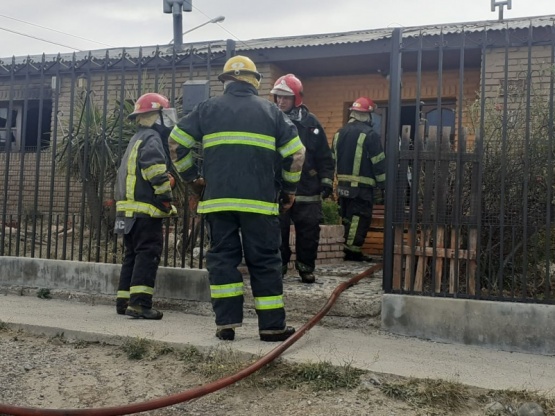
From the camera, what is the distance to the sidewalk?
3.69m

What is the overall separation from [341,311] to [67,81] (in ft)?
25.9

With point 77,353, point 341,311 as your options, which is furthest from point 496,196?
point 77,353

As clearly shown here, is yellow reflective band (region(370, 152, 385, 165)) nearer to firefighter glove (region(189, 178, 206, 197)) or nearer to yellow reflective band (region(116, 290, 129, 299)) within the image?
firefighter glove (region(189, 178, 206, 197))

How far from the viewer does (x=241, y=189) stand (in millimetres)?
4176

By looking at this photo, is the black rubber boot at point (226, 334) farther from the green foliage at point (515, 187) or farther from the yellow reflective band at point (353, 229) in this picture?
the yellow reflective band at point (353, 229)

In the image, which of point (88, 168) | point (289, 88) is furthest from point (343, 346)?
point (88, 168)

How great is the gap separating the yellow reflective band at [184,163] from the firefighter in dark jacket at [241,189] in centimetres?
9

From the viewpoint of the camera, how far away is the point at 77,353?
4234 mm

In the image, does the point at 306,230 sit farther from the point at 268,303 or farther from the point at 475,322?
A: the point at 475,322

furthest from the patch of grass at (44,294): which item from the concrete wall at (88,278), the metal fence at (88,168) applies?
the metal fence at (88,168)

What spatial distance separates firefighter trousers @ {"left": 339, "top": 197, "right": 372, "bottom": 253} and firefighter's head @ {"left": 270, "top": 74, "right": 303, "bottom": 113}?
197cm

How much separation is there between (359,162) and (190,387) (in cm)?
410

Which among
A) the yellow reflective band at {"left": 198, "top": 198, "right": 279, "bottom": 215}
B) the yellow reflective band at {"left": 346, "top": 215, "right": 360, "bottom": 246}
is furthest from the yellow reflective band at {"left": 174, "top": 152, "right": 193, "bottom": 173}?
the yellow reflective band at {"left": 346, "top": 215, "right": 360, "bottom": 246}

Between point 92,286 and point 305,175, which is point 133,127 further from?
point 305,175
